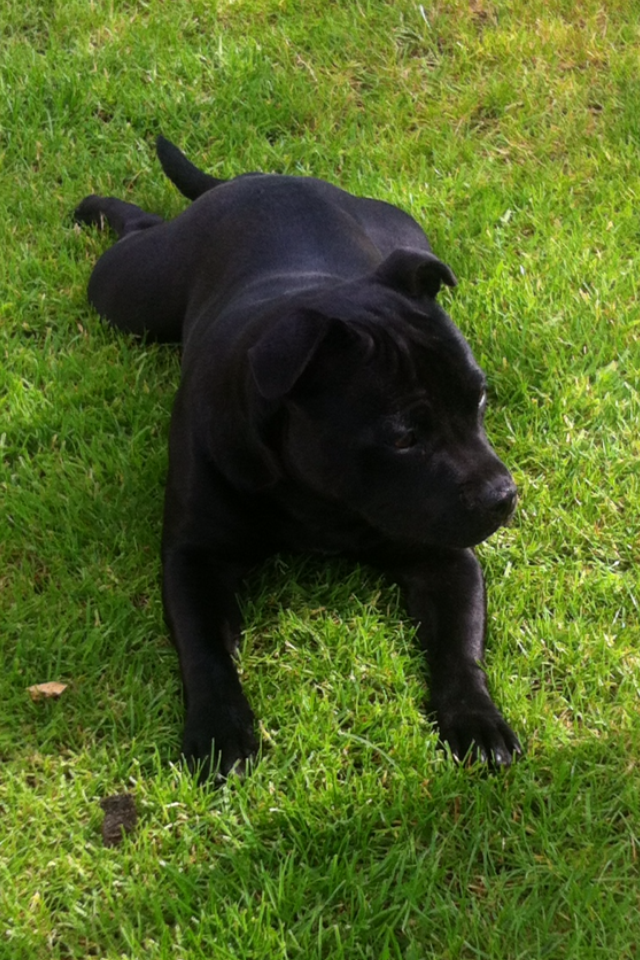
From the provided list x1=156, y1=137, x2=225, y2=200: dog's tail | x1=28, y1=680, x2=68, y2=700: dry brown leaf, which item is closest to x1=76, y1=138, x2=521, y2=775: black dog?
x1=28, y1=680, x2=68, y2=700: dry brown leaf

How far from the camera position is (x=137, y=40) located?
18.5 feet

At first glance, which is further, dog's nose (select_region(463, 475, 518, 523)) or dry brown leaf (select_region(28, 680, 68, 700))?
dry brown leaf (select_region(28, 680, 68, 700))

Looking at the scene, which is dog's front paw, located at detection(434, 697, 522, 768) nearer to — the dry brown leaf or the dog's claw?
the dog's claw

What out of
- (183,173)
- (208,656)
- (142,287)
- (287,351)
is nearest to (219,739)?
(208,656)

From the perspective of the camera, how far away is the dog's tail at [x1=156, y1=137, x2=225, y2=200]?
4.58m

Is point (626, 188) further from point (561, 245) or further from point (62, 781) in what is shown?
point (62, 781)

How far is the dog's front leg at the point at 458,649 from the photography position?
9.04 ft

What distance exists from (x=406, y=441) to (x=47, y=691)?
1.21 metres

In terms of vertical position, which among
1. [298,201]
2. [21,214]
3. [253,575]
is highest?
[298,201]

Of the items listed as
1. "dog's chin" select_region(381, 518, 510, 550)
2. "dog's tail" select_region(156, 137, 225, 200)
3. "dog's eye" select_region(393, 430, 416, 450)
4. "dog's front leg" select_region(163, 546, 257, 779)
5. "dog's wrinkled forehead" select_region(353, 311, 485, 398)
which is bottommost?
"dog's front leg" select_region(163, 546, 257, 779)

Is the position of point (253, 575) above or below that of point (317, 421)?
below

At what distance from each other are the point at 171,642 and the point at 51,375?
4.51ft

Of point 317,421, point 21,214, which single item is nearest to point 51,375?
point 21,214

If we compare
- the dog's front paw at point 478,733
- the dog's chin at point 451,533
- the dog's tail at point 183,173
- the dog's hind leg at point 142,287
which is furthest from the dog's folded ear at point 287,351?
the dog's tail at point 183,173
